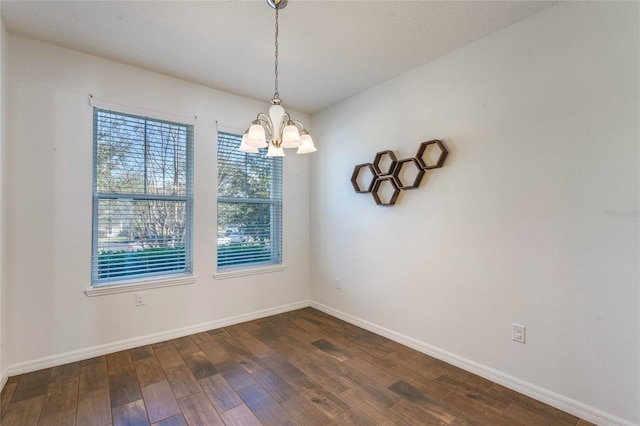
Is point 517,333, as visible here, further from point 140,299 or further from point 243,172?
point 140,299

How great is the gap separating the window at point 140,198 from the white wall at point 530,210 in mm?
2090

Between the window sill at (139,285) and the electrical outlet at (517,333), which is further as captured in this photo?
the window sill at (139,285)

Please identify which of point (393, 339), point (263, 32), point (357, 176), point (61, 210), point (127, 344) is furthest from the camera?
point (357, 176)

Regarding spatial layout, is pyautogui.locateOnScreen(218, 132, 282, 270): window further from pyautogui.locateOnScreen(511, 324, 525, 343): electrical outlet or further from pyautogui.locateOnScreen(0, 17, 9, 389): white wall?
pyautogui.locateOnScreen(511, 324, 525, 343): electrical outlet

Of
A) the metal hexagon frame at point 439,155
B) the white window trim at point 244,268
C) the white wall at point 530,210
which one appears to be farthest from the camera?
the white window trim at point 244,268

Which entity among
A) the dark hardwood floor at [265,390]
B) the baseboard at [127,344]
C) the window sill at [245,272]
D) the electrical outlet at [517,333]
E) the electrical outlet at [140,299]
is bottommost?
the dark hardwood floor at [265,390]

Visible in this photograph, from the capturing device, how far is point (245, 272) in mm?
3523

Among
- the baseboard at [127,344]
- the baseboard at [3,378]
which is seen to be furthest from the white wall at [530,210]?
the baseboard at [3,378]

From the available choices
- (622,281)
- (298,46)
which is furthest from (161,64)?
(622,281)

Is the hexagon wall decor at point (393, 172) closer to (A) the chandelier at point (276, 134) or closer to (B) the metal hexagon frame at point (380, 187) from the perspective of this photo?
(B) the metal hexagon frame at point (380, 187)

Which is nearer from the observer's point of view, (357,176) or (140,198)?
(140,198)

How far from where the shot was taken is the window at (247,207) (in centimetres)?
341

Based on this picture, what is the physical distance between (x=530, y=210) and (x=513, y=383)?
124 centimetres

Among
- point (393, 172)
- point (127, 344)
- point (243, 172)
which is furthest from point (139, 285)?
point (393, 172)
